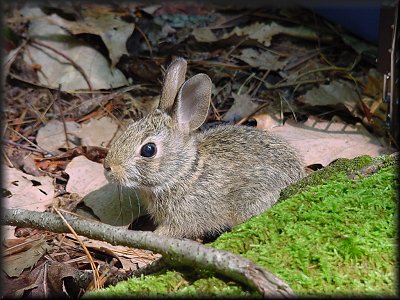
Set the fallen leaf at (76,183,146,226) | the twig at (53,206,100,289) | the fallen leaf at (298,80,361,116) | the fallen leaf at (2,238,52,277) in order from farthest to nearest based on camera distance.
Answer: the fallen leaf at (298,80,361,116) → the fallen leaf at (76,183,146,226) → the fallen leaf at (2,238,52,277) → the twig at (53,206,100,289)

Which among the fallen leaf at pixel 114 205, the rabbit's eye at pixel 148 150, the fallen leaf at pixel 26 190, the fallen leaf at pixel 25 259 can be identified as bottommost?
the fallen leaf at pixel 114 205

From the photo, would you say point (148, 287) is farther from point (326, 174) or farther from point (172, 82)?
point (172, 82)

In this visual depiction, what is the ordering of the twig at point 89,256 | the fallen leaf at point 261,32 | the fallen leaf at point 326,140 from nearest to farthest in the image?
the twig at point 89,256, the fallen leaf at point 326,140, the fallen leaf at point 261,32

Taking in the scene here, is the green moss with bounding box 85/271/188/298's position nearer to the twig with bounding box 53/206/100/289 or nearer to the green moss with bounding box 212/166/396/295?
the green moss with bounding box 212/166/396/295

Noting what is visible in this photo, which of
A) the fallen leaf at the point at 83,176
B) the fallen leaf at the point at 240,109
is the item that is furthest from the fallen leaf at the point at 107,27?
the fallen leaf at the point at 83,176

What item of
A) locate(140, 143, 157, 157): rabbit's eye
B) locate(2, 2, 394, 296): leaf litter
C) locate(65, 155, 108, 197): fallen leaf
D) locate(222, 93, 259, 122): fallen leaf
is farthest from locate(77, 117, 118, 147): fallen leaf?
locate(222, 93, 259, 122): fallen leaf

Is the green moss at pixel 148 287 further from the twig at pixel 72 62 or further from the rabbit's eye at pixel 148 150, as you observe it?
the twig at pixel 72 62
